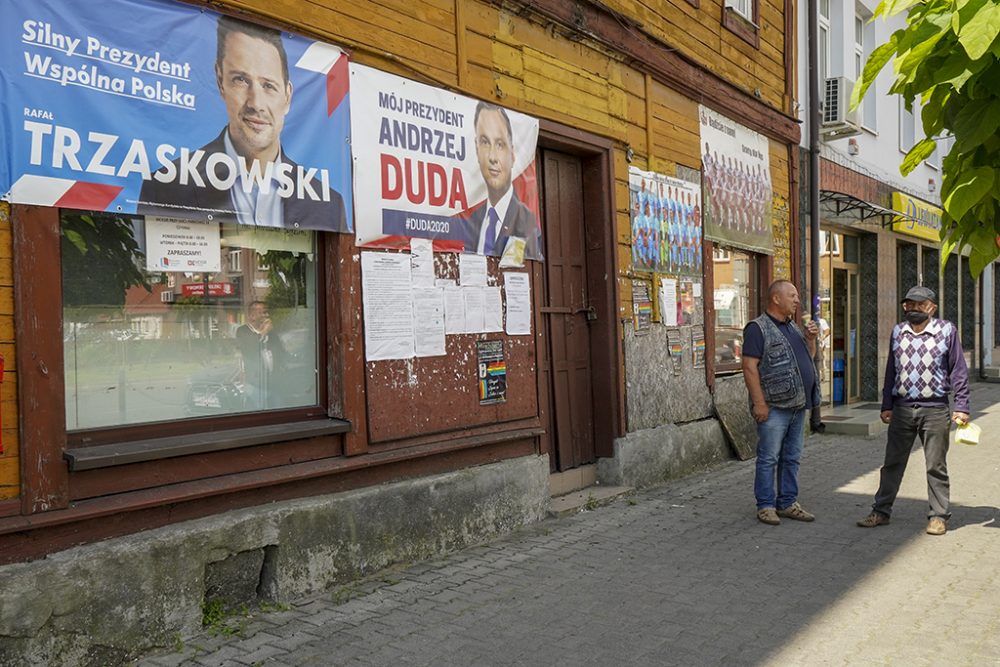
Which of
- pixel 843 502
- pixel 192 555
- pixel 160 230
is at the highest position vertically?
pixel 160 230

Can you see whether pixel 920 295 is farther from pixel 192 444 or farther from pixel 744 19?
pixel 744 19

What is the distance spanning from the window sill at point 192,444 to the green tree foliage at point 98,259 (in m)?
0.71

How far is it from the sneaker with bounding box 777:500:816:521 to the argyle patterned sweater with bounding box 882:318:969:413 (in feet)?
3.58

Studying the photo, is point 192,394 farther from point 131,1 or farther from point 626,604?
point 626,604

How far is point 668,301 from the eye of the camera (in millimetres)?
9023

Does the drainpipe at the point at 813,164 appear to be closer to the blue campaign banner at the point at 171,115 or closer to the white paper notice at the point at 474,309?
the white paper notice at the point at 474,309

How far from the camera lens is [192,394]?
484 cm

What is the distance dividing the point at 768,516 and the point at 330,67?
4.42m

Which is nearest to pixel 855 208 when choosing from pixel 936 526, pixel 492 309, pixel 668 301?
A: pixel 668 301


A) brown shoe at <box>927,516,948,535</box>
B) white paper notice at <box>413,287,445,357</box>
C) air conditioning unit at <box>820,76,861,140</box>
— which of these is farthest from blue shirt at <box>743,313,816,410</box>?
air conditioning unit at <box>820,76,861,140</box>

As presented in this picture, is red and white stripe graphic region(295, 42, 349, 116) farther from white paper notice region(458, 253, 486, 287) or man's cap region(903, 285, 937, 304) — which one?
man's cap region(903, 285, 937, 304)

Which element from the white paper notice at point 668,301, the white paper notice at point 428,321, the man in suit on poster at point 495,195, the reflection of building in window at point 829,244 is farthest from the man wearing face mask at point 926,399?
the reflection of building in window at point 829,244

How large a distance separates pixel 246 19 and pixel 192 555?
2.80 meters

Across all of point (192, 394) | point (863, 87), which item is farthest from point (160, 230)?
point (863, 87)
